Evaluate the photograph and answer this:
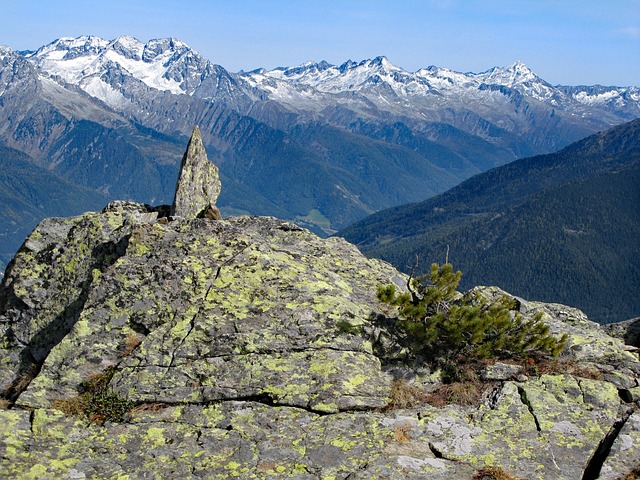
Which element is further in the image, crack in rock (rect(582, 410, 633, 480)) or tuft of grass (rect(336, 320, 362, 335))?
tuft of grass (rect(336, 320, 362, 335))

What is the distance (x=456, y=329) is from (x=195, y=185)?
691 inches

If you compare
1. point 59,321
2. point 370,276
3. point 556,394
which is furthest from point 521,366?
point 59,321

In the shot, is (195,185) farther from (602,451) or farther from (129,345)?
(602,451)

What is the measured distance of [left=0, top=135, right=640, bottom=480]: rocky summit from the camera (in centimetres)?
1302

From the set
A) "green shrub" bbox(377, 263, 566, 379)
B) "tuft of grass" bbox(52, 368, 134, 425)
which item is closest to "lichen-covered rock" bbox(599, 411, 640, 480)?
"green shrub" bbox(377, 263, 566, 379)

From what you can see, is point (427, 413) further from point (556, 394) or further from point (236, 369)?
point (236, 369)

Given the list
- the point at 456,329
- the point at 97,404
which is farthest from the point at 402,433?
the point at 97,404

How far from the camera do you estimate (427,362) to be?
1758 cm

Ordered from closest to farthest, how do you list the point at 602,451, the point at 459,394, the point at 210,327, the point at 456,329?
the point at 602,451 → the point at 459,394 → the point at 210,327 → the point at 456,329

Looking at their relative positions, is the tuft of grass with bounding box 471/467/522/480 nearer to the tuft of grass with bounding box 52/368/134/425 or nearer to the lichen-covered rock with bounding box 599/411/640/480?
the lichen-covered rock with bounding box 599/411/640/480

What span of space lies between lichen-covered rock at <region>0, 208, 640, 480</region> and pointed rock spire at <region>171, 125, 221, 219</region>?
7.17 meters

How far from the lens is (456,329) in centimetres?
1706

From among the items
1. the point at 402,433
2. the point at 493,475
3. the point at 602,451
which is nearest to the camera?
the point at 493,475

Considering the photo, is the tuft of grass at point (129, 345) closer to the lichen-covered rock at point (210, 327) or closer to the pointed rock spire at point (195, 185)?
the lichen-covered rock at point (210, 327)
